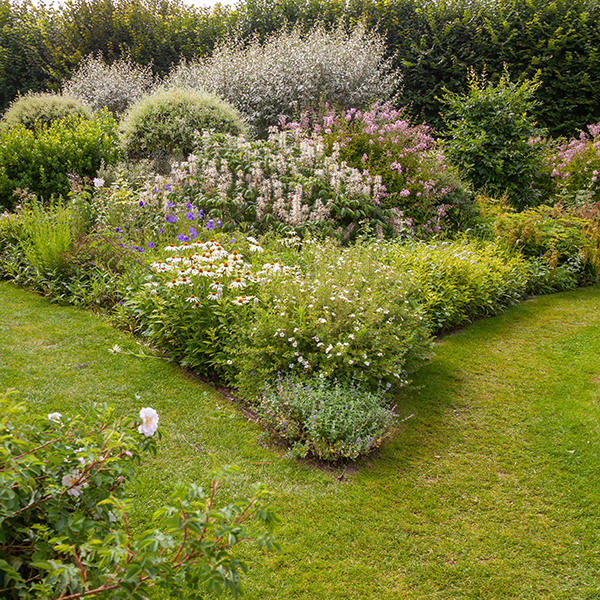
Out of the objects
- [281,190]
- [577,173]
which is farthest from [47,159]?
[577,173]

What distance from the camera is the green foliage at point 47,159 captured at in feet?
25.2

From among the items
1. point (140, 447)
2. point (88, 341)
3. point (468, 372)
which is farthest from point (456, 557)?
point (88, 341)

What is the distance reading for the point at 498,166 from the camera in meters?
8.17

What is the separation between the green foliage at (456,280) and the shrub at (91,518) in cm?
352

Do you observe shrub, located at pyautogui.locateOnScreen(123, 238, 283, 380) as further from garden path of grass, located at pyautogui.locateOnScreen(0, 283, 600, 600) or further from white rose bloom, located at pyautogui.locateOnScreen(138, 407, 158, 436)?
white rose bloom, located at pyautogui.locateOnScreen(138, 407, 158, 436)

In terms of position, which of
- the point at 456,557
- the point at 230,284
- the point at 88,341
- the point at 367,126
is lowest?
the point at 88,341

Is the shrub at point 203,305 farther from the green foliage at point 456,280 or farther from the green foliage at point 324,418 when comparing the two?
the green foliage at point 456,280

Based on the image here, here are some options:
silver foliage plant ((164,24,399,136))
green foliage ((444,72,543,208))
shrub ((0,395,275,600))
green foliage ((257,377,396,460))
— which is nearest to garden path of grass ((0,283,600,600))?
green foliage ((257,377,396,460))

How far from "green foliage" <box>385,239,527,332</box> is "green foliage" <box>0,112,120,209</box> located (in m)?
5.60

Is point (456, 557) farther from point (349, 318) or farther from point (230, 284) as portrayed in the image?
point (230, 284)

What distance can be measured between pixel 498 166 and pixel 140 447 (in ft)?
26.9

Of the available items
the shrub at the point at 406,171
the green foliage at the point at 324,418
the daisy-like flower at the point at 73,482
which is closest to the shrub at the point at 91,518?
the daisy-like flower at the point at 73,482

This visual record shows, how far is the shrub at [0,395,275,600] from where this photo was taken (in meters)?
1.17

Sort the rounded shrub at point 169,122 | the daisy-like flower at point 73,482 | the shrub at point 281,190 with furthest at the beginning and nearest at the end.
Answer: the rounded shrub at point 169,122 → the shrub at point 281,190 → the daisy-like flower at point 73,482
